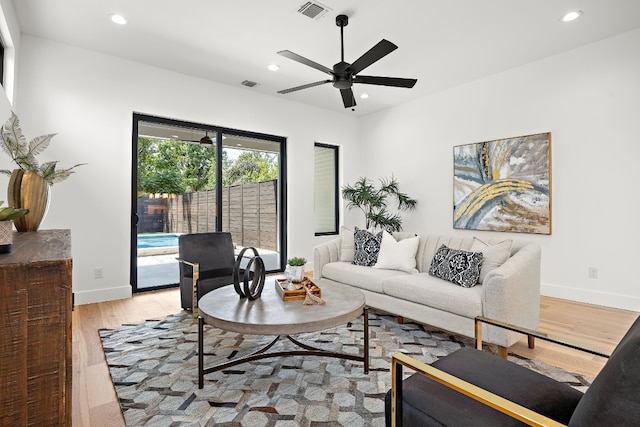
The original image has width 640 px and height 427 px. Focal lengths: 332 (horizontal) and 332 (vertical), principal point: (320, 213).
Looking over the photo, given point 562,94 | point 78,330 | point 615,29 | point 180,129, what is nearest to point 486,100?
point 562,94

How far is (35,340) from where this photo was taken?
30.5 inches

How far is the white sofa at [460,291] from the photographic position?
232 cm

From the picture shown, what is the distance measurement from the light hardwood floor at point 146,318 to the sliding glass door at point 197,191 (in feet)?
2.03

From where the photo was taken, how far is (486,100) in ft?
15.5

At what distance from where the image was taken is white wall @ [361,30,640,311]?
11.8ft

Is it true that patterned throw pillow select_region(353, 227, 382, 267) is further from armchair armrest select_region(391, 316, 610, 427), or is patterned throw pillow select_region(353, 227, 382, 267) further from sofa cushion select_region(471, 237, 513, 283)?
armchair armrest select_region(391, 316, 610, 427)

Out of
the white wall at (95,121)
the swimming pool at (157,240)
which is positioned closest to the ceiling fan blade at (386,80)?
the white wall at (95,121)

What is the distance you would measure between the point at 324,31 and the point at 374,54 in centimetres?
97

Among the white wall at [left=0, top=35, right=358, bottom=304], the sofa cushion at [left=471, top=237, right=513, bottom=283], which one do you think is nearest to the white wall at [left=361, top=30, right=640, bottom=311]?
the sofa cushion at [left=471, top=237, right=513, bottom=283]

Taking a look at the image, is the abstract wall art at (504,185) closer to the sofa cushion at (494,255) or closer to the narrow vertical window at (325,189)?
the sofa cushion at (494,255)

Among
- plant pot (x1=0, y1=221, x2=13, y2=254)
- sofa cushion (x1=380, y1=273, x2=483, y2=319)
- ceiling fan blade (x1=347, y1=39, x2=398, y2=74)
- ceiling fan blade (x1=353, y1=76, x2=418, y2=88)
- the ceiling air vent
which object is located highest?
the ceiling air vent

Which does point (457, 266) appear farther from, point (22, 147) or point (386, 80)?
point (22, 147)

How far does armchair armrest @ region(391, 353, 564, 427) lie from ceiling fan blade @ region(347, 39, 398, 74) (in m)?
2.34

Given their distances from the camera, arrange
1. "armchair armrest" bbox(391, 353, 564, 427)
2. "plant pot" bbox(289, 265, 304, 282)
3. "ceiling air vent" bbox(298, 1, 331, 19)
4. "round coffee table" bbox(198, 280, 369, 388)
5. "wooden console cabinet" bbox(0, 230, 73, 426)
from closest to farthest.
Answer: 1. "wooden console cabinet" bbox(0, 230, 73, 426)
2. "armchair armrest" bbox(391, 353, 564, 427)
3. "round coffee table" bbox(198, 280, 369, 388)
4. "plant pot" bbox(289, 265, 304, 282)
5. "ceiling air vent" bbox(298, 1, 331, 19)
